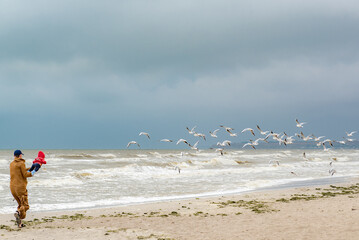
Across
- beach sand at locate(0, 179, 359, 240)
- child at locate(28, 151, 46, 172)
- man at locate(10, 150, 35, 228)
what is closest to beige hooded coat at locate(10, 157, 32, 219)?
man at locate(10, 150, 35, 228)

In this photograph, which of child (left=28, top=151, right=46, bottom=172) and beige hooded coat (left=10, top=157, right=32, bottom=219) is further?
beige hooded coat (left=10, top=157, right=32, bottom=219)

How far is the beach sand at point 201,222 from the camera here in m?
8.88

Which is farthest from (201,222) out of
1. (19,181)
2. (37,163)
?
(19,181)

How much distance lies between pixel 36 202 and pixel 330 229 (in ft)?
37.6

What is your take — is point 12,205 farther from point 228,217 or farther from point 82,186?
point 228,217

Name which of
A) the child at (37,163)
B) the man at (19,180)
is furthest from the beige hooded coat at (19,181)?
the child at (37,163)

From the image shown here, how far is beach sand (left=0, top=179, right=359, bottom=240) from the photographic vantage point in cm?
888

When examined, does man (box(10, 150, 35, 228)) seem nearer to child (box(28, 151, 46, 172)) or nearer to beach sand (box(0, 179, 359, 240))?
child (box(28, 151, 46, 172))

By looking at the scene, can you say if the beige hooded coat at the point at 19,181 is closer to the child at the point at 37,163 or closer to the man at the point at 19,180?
the man at the point at 19,180

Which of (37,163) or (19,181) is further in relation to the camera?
(19,181)

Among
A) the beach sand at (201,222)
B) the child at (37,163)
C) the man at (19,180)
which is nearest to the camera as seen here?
the beach sand at (201,222)

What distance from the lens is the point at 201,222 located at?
10508 mm

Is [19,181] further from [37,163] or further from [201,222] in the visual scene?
[201,222]

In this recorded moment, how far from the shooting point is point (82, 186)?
843 inches
